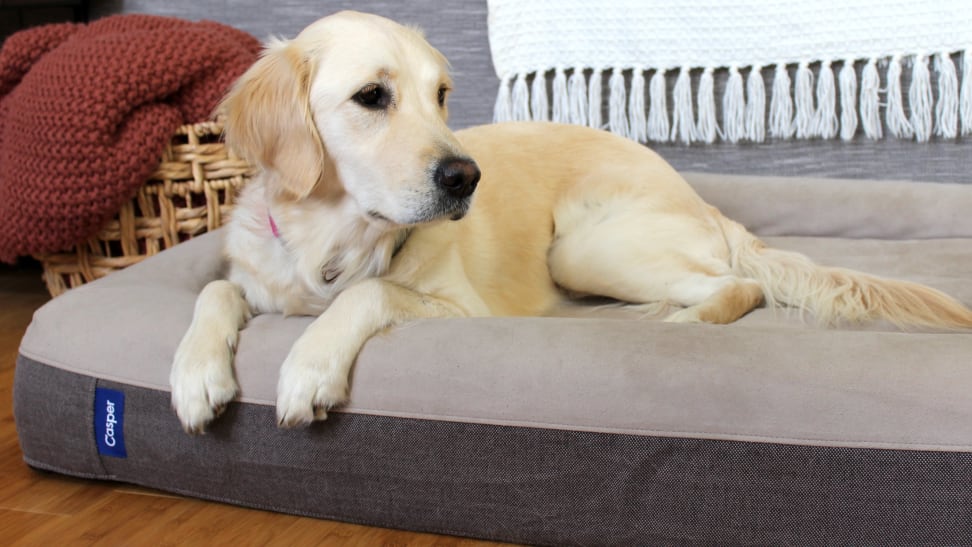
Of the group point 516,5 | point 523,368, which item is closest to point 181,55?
point 516,5

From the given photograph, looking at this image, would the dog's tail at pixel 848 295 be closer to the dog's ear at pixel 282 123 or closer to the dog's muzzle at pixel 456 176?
the dog's muzzle at pixel 456 176

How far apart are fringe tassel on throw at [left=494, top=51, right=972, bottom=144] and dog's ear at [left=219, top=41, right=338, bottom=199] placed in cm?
135

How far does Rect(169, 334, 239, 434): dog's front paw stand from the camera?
1.41m

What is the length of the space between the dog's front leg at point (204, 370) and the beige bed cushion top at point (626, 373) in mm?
31

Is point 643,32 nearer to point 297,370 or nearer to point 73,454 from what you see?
point 297,370

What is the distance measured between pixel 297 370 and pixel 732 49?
1.84 meters

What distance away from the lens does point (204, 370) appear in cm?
142

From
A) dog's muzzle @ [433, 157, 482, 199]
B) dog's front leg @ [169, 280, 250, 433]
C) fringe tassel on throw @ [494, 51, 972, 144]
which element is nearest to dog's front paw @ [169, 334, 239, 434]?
dog's front leg @ [169, 280, 250, 433]

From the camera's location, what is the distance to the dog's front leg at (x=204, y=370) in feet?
4.64

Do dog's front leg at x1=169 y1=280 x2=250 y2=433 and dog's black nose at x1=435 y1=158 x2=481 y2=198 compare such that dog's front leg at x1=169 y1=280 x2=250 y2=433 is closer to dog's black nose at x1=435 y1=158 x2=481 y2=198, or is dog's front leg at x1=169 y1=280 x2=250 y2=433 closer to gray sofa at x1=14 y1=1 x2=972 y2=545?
gray sofa at x1=14 y1=1 x2=972 y2=545

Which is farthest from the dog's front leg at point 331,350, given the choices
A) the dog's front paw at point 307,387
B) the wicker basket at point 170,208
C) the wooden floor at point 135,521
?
the wicker basket at point 170,208

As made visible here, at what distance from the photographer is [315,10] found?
3002 millimetres

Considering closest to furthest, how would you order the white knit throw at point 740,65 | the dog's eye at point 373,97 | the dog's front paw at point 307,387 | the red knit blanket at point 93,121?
1. the dog's front paw at point 307,387
2. the dog's eye at point 373,97
3. the red knit blanket at point 93,121
4. the white knit throw at point 740,65

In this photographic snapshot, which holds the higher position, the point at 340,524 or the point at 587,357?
the point at 587,357
